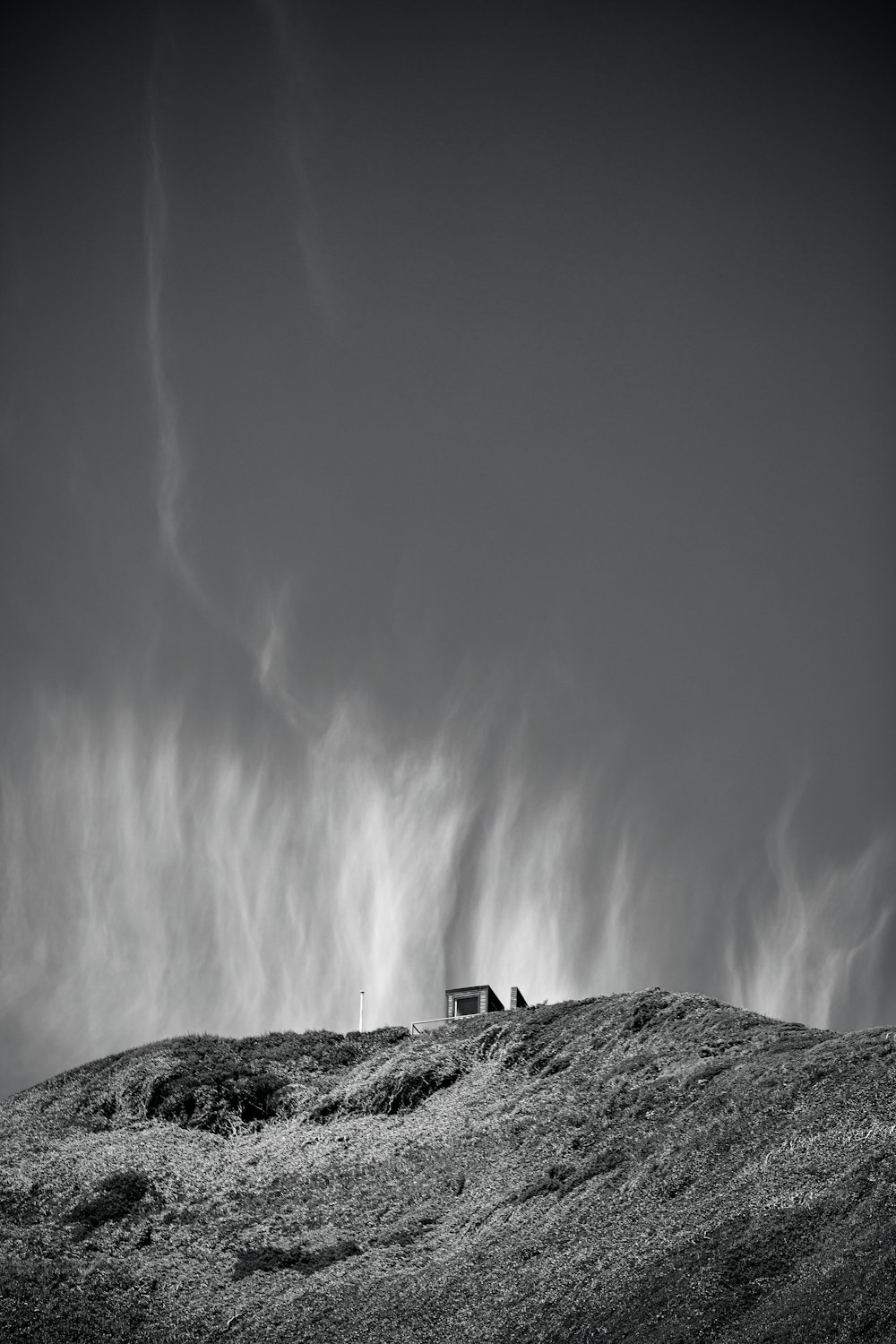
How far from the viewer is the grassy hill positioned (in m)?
29.0

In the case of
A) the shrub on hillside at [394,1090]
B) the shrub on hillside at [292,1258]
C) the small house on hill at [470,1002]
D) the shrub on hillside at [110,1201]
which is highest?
the small house on hill at [470,1002]

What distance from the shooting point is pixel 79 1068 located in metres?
64.7

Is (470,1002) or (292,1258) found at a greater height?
(470,1002)

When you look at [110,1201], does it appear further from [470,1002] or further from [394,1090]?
[470,1002]

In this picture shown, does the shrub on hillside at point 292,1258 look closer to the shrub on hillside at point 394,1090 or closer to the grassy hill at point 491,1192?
the grassy hill at point 491,1192

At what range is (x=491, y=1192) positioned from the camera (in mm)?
40062

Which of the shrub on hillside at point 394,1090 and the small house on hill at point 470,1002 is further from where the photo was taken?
the small house on hill at point 470,1002

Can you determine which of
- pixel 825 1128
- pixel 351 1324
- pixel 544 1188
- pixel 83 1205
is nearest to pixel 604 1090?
pixel 544 1188

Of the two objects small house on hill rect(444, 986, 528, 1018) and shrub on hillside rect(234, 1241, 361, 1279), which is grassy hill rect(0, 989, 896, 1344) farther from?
small house on hill rect(444, 986, 528, 1018)

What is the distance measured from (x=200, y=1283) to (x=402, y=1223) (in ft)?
22.9

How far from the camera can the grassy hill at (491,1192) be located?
95.1 ft

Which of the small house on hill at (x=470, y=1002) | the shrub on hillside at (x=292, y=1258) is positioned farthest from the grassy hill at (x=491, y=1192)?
the small house on hill at (x=470, y=1002)

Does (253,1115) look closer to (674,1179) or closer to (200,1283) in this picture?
(200,1283)

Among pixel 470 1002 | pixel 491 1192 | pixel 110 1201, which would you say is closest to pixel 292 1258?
pixel 491 1192
